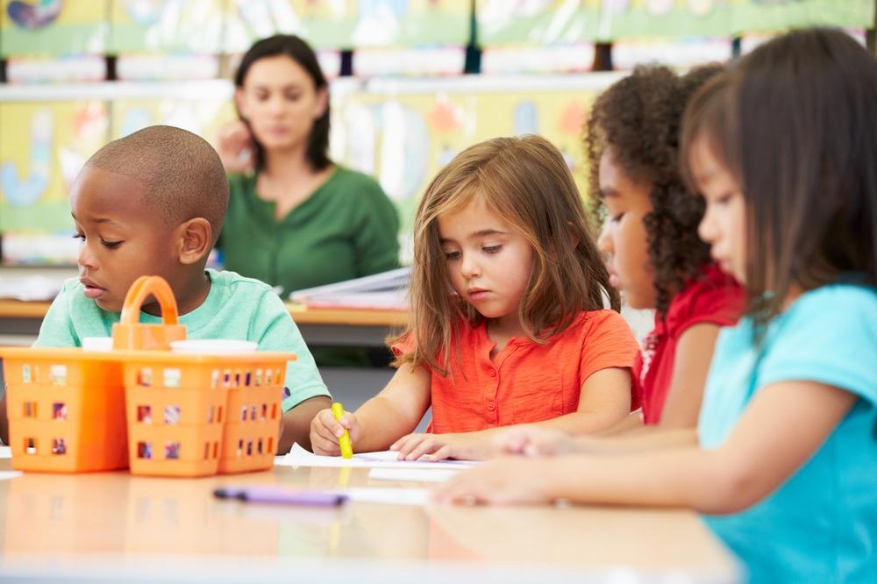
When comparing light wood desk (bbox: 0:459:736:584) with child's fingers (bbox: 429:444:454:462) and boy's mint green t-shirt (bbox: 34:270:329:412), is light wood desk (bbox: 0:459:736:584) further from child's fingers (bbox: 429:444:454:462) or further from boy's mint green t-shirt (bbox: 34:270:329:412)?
boy's mint green t-shirt (bbox: 34:270:329:412)

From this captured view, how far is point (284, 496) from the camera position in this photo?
906 millimetres

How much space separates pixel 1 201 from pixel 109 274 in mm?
2635

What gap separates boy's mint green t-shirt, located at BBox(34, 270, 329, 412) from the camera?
1529 millimetres

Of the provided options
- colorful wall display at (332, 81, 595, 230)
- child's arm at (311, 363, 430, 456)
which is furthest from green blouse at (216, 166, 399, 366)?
child's arm at (311, 363, 430, 456)

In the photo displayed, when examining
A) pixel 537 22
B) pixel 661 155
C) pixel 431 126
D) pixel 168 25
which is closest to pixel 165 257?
pixel 661 155

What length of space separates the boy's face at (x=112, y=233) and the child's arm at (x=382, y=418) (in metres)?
0.30

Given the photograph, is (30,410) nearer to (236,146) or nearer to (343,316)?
(343,316)

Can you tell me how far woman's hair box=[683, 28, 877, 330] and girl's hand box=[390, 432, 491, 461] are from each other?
0.47m

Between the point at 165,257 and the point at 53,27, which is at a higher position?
the point at 53,27

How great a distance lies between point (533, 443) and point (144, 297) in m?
0.42

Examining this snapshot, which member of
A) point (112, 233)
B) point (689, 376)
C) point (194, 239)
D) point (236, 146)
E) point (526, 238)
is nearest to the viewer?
point (689, 376)

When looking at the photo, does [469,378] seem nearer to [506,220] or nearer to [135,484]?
[506,220]

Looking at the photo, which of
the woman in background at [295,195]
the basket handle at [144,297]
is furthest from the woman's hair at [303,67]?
the basket handle at [144,297]

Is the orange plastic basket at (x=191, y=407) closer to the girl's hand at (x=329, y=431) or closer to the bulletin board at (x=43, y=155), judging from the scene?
the girl's hand at (x=329, y=431)
